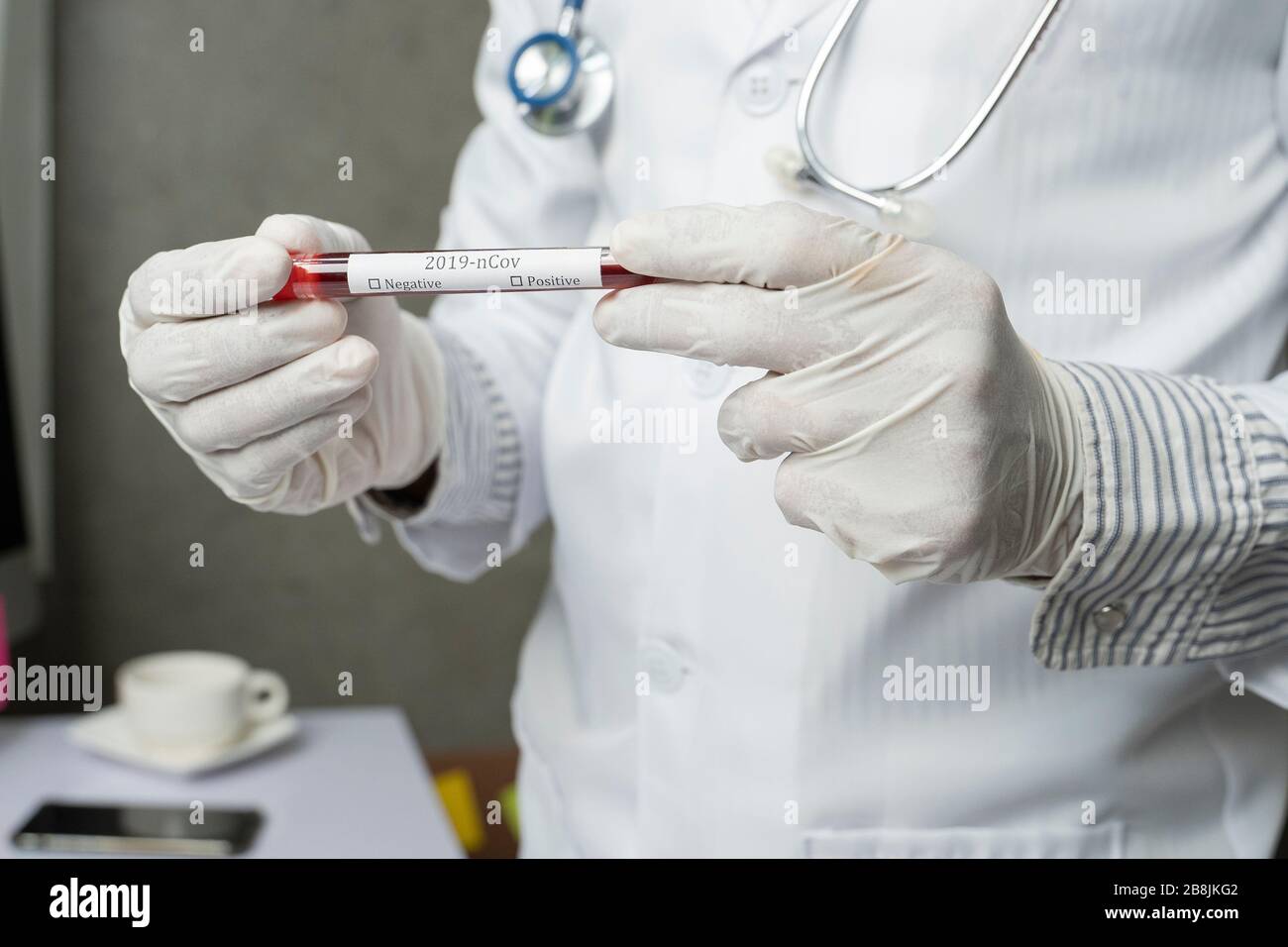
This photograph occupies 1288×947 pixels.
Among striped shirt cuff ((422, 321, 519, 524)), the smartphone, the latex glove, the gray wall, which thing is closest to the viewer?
the latex glove

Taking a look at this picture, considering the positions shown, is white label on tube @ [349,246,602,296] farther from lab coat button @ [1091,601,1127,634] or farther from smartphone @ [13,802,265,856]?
smartphone @ [13,802,265,856]

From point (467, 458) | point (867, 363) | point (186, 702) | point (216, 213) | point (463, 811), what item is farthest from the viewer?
point (216, 213)

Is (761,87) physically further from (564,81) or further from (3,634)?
(3,634)

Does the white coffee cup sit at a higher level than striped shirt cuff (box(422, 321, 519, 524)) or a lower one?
lower

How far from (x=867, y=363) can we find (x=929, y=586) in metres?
0.19

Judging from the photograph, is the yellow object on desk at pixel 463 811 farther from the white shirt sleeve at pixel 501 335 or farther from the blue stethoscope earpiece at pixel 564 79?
the blue stethoscope earpiece at pixel 564 79

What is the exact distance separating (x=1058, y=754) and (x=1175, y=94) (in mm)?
385

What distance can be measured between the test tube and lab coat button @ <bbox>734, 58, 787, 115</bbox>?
0.59ft

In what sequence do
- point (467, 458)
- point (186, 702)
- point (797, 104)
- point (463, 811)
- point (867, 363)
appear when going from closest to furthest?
A: point (867, 363)
point (797, 104)
point (467, 458)
point (186, 702)
point (463, 811)

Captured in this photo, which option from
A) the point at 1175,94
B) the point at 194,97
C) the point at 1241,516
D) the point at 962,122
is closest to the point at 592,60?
the point at 962,122

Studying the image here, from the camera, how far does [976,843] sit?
0.62m

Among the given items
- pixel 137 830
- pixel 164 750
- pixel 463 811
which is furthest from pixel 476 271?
pixel 463 811

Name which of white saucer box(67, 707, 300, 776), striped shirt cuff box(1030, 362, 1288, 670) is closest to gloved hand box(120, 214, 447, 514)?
striped shirt cuff box(1030, 362, 1288, 670)

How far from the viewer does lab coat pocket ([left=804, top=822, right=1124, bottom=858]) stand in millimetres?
617
